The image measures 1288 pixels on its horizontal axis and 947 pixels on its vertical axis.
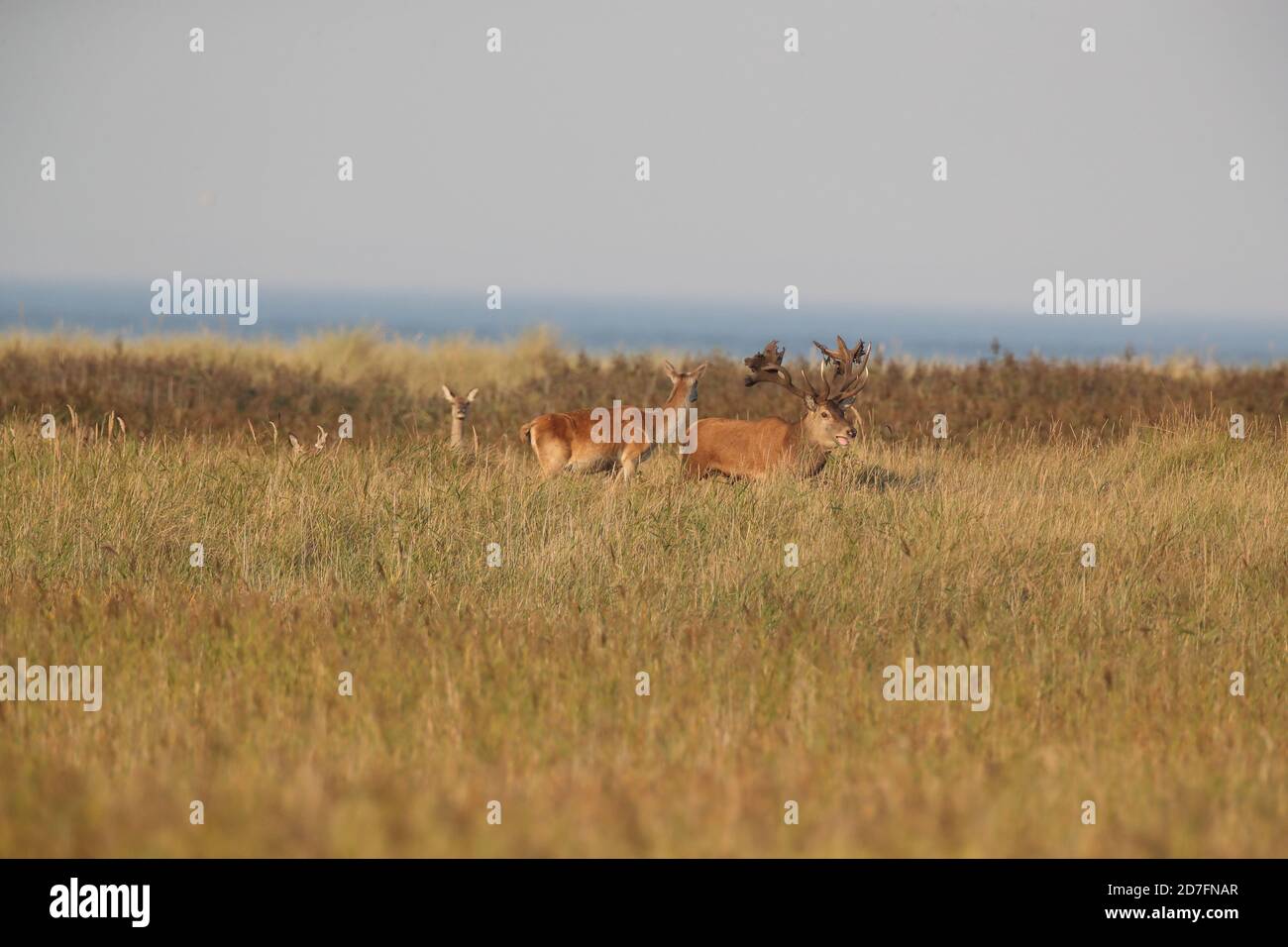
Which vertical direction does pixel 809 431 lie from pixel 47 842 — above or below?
above

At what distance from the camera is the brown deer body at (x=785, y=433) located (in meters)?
13.4

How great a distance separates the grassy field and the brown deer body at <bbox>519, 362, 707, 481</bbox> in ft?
1.18

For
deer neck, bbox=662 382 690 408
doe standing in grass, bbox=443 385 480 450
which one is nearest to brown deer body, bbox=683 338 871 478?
deer neck, bbox=662 382 690 408

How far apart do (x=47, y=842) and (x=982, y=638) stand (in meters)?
5.14

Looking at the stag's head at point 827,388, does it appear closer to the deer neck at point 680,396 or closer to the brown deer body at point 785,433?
the brown deer body at point 785,433

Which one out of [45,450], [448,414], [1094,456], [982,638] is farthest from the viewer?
[448,414]

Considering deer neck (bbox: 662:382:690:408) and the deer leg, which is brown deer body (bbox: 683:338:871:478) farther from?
the deer leg

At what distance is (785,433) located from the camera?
1369cm

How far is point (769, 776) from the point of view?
5551 millimetres

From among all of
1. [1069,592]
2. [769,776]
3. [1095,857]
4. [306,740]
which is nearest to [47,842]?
[306,740]

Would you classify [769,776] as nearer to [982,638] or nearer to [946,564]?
[982,638]

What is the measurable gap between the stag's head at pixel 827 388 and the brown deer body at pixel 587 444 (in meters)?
0.75

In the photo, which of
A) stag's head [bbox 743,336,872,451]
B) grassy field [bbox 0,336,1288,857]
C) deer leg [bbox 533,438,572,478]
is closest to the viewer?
grassy field [bbox 0,336,1288,857]

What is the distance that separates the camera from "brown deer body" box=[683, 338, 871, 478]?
13.4 metres
